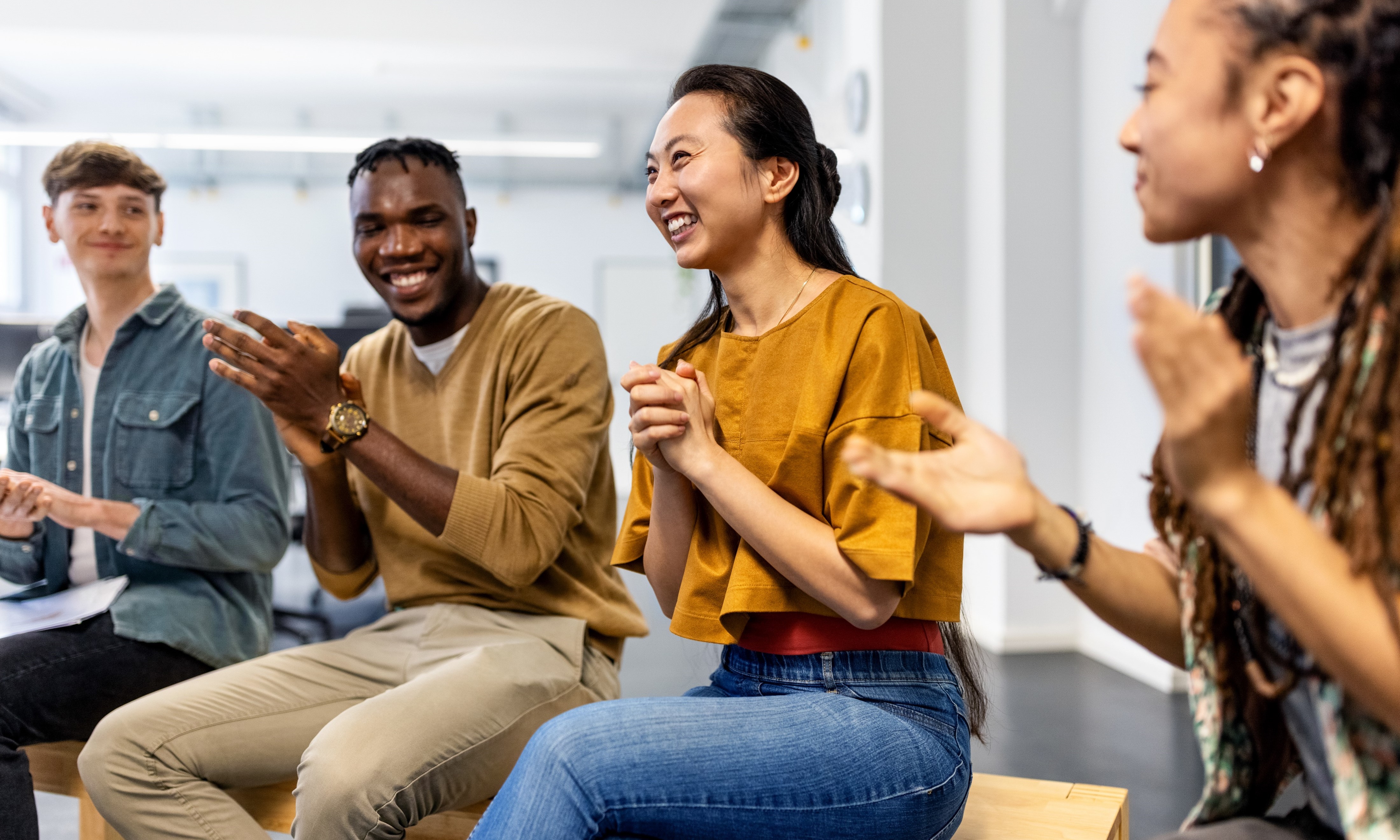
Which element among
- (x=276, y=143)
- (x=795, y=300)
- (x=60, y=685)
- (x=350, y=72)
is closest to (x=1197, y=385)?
(x=795, y=300)

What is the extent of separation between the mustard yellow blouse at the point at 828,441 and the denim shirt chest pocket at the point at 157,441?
1.07m

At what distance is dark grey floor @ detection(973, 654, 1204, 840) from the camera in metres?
2.57

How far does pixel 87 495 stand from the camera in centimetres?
194

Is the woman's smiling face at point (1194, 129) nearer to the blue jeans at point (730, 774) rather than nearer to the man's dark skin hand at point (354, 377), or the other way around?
the blue jeans at point (730, 774)

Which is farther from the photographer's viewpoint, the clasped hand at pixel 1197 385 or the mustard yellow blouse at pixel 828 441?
the mustard yellow blouse at pixel 828 441

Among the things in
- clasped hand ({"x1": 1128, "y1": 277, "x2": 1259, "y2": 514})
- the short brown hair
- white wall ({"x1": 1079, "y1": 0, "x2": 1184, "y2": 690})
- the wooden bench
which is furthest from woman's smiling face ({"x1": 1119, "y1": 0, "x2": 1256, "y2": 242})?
white wall ({"x1": 1079, "y1": 0, "x2": 1184, "y2": 690})

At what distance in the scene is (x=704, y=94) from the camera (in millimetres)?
1392

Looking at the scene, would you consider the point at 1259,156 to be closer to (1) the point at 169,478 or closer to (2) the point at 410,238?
(2) the point at 410,238

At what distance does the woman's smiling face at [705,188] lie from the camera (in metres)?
1.34

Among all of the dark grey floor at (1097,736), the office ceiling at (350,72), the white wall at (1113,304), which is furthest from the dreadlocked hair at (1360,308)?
the office ceiling at (350,72)

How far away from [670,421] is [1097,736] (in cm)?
234

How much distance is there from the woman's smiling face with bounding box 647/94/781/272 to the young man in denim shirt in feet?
3.12

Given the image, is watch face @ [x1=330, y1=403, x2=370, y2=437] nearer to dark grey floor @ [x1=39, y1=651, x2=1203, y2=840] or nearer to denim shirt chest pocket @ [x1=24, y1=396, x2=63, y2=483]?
denim shirt chest pocket @ [x1=24, y1=396, x2=63, y2=483]

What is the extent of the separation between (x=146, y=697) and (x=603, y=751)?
889 millimetres
